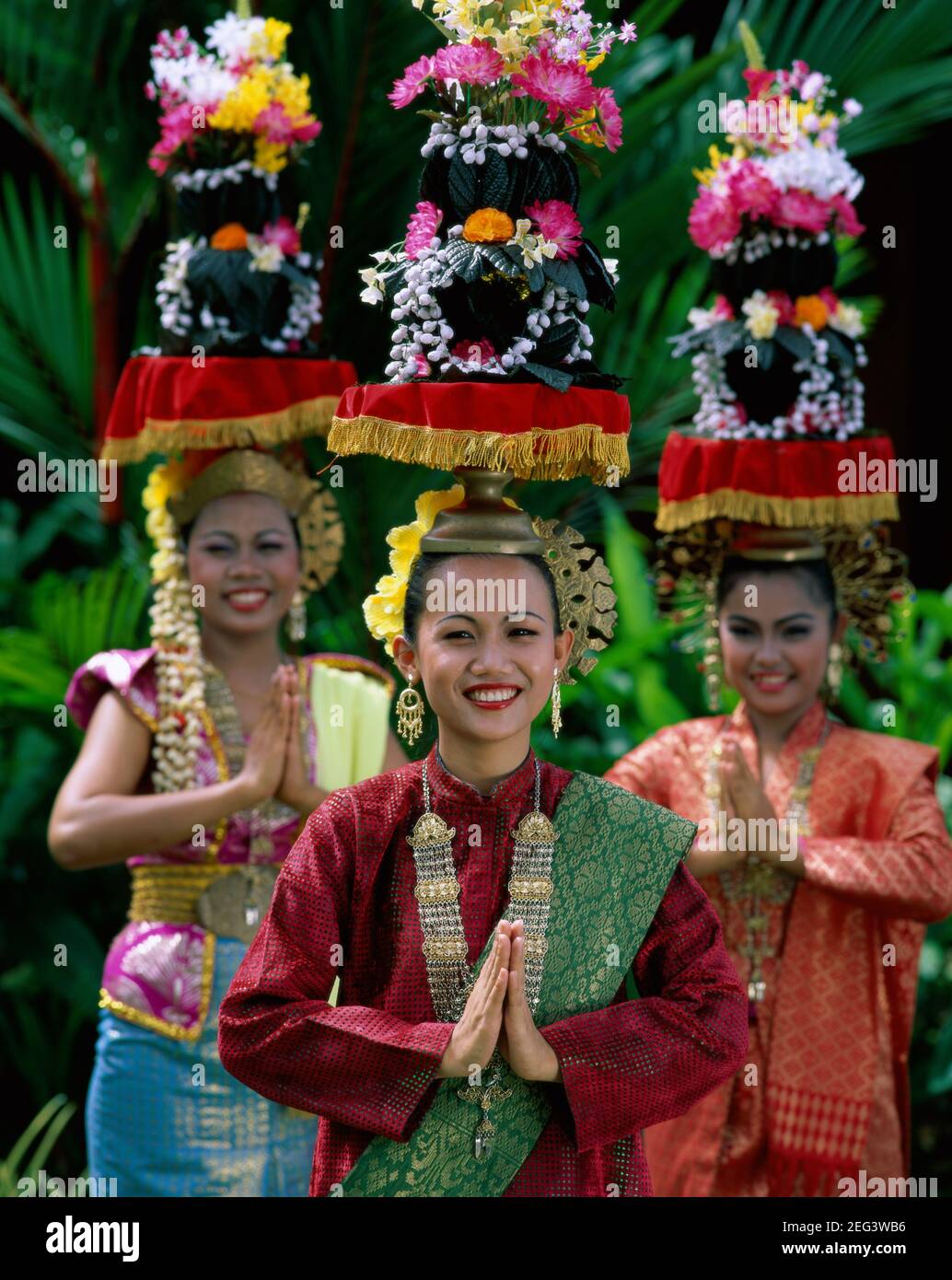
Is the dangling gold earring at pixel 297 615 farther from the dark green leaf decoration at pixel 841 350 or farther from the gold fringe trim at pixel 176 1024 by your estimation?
the dark green leaf decoration at pixel 841 350

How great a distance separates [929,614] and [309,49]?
2574mm

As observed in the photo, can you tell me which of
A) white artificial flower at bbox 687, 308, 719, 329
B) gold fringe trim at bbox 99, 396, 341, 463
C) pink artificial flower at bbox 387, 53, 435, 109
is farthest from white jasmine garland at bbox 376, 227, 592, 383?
white artificial flower at bbox 687, 308, 719, 329

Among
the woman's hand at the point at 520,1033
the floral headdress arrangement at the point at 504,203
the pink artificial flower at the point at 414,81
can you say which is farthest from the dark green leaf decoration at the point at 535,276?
the woman's hand at the point at 520,1033

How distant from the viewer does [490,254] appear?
2992 millimetres

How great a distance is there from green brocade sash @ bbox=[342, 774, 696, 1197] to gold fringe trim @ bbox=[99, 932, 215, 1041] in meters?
1.28

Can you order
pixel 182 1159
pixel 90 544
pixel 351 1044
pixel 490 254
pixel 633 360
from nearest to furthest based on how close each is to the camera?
pixel 351 1044, pixel 490 254, pixel 182 1159, pixel 633 360, pixel 90 544

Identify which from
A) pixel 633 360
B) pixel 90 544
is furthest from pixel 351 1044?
pixel 90 544

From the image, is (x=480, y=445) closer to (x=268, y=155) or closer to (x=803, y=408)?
(x=803, y=408)

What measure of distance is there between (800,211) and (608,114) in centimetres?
143

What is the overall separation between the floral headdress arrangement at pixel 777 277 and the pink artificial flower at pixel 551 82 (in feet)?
4.74

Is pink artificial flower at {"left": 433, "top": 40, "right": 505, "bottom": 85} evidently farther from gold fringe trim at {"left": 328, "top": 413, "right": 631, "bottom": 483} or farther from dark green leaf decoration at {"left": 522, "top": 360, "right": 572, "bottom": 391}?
gold fringe trim at {"left": 328, "top": 413, "right": 631, "bottom": 483}

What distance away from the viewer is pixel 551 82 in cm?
299

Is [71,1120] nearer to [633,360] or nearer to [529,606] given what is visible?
[633,360]

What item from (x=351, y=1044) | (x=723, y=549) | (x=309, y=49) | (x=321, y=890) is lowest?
(x=351, y=1044)
